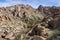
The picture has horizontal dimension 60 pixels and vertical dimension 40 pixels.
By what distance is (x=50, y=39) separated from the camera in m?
15.6

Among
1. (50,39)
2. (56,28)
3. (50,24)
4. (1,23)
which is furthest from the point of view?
(1,23)

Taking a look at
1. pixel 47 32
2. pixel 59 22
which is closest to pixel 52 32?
pixel 47 32

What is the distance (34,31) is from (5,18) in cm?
5714

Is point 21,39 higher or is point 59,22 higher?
point 59,22

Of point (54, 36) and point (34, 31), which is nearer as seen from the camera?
point (54, 36)

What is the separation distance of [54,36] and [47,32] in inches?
52.1

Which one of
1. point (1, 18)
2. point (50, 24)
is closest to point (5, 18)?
point (1, 18)

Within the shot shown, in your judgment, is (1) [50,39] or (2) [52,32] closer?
(1) [50,39]

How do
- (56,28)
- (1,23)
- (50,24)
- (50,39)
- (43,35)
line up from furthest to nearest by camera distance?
(1,23)
(50,24)
(56,28)
(43,35)
(50,39)

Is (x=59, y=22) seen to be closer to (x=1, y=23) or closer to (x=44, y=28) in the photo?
(x=44, y=28)

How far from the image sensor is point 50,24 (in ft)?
63.1

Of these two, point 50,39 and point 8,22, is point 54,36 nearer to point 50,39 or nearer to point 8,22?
point 50,39

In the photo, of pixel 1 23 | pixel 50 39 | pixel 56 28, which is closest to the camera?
pixel 50 39

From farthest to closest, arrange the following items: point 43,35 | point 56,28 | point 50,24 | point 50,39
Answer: point 50,24 → point 56,28 → point 43,35 → point 50,39
